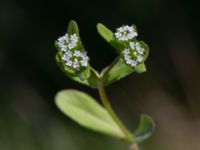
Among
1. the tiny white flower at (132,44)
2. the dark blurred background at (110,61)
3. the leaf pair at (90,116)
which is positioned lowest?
the dark blurred background at (110,61)

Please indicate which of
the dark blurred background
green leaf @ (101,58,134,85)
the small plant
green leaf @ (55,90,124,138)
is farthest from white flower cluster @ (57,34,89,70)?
the dark blurred background

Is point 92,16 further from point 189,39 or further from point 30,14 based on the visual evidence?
point 189,39

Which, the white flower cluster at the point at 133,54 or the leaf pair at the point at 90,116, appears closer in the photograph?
the white flower cluster at the point at 133,54

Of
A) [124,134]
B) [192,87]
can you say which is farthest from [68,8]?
[124,134]

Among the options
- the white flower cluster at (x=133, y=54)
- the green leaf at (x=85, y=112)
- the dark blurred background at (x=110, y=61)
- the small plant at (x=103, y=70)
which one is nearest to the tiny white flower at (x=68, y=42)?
the small plant at (x=103, y=70)

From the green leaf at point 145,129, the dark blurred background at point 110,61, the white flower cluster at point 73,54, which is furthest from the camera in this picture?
the dark blurred background at point 110,61

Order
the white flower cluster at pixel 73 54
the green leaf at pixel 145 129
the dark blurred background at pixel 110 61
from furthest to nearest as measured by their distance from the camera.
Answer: the dark blurred background at pixel 110 61
the green leaf at pixel 145 129
the white flower cluster at pixel 73 54

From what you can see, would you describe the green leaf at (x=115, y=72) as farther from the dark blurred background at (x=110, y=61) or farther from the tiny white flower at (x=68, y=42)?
the dark blurred background at (x=110, y=61)
